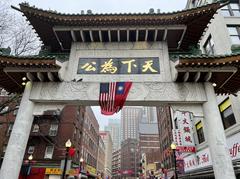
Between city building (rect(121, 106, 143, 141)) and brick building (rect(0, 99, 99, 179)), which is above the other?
city building (rect(121, 106, 143, 141))

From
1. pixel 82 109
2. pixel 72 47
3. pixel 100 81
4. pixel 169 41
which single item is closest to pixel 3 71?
pixel 72 47

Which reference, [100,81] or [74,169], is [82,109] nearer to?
[74,169]

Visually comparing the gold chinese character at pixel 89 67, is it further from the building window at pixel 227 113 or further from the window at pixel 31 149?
the window at pixel 31 149

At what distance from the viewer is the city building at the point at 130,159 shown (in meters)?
106

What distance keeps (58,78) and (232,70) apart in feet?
23.3

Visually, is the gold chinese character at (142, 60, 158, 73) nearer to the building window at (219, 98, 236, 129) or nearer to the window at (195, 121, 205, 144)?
the building window at (219, 98, 236, 129)

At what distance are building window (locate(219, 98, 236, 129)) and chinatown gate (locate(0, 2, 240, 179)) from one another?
16.2 ft

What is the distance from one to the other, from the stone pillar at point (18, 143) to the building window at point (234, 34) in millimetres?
14248

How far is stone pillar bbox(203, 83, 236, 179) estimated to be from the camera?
6500 mm

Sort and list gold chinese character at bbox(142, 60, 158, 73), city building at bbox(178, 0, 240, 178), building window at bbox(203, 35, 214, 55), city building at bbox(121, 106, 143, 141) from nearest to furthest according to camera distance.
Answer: gold chinese character at bbox(142, 60, 158, 73), city building at bbox(178, 0, 240, 178), building window at bbox(203, 35, 214, 55), city building at bbox(121, 106, 143, 141)

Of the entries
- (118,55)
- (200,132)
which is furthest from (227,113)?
(118,55)

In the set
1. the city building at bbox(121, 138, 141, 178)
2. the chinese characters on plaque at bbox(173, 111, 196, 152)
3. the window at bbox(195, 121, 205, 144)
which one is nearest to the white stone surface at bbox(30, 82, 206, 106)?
the chinese characters on plaque at bbox(173, 111, 196, 152)

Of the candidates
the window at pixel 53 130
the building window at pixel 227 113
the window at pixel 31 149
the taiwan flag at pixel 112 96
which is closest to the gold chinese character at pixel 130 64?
the taiwan flag at pixel 112 96

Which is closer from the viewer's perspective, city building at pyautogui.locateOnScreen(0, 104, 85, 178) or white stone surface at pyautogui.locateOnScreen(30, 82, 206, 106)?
white stone surface at pyautogui.locateOnScreen(30, 82, 206, 106)
